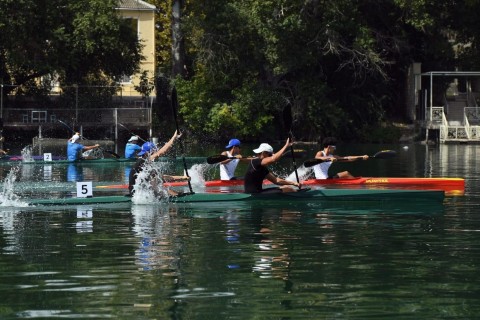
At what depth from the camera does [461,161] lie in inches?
1615

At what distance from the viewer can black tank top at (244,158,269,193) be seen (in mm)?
22938

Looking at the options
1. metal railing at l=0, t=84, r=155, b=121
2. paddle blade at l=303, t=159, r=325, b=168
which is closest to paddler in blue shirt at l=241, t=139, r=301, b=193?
paddle blade at l=303, t=159, r=325, b=168

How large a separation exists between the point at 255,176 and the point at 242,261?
7.23m

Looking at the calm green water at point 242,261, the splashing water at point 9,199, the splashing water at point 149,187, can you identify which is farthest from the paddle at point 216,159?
the splashing water at point 9,199

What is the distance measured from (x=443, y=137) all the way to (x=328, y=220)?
36.4 meters

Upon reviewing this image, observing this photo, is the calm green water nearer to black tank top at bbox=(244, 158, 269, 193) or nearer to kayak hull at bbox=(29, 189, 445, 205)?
kayak hull at bbox=(29, 189, 445, 205)

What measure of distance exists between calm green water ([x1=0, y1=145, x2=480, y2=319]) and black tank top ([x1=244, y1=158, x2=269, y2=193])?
0.49 meters

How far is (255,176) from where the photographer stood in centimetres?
2312

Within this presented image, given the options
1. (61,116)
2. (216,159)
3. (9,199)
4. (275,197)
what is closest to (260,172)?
(275,197)

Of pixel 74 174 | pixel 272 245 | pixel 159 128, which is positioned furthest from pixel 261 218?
pixel 159 128

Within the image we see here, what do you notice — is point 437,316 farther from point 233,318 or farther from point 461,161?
point 461,161

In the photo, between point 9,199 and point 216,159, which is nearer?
point 9,199

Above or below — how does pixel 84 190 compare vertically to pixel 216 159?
below

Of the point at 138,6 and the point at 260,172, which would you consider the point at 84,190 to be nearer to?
the point at 260,172
